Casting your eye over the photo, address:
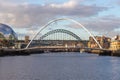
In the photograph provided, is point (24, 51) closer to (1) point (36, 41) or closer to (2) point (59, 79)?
(1) point (36, 41)

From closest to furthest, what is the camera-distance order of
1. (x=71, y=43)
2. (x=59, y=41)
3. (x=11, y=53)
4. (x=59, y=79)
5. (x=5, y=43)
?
(x=59, y=79)
(x=11, y=53)
(x=59, y=41)
(x=71, y=43)
(x=5, y=43)

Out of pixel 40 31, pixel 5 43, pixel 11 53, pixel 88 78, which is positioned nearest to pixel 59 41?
pixel 40 31

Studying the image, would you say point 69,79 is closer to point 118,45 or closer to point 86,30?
point 86,30

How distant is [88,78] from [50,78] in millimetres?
4223

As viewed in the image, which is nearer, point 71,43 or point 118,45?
point 71,43

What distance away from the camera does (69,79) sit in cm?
4881

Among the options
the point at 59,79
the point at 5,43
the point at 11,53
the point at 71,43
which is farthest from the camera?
the point at 5,43

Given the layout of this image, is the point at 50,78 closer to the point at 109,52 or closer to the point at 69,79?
the point at 69,79

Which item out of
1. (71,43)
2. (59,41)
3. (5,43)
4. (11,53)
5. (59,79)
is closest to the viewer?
(59,79)

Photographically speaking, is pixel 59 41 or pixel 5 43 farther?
pixel 5 43

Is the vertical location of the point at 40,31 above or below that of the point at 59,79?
above

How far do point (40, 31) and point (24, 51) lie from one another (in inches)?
339

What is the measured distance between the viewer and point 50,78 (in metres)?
49.8

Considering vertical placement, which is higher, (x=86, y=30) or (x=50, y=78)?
(x=86, y=30)
